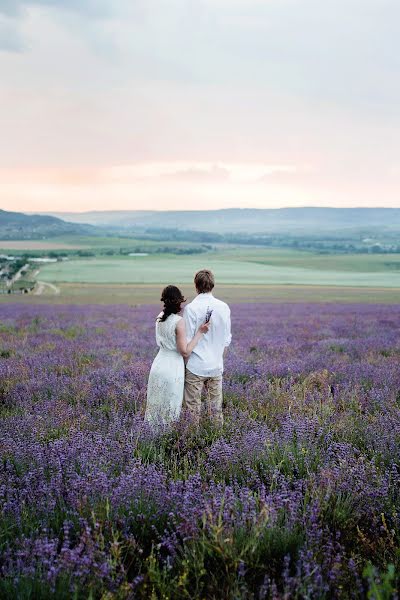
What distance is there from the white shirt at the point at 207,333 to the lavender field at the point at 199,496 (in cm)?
62

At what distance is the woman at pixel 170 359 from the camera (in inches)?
191

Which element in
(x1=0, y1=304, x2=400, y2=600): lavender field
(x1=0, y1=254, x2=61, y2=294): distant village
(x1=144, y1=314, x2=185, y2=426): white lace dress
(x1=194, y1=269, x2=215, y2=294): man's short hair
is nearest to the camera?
(x1=0, y1=304, x2=400, y2=600): lavender field

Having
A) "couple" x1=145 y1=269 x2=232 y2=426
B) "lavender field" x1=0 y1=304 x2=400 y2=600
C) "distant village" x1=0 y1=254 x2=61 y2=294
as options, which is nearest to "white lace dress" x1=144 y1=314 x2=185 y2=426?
"couple" x1=145 y1=269 x2=232 y2=426

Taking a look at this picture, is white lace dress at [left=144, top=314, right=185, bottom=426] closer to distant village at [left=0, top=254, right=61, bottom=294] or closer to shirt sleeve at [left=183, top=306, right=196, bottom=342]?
shirt sleeve at [left=183, top=306, right=196, bottom=342]

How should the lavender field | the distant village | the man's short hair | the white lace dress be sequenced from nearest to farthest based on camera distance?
the lavender field
the white lace dress
the man's short hair
the distant village

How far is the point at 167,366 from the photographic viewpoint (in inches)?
196

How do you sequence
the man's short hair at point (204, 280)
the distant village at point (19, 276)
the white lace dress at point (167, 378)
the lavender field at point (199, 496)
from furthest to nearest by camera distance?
1. the distant village at point (19, 276)
2. the man's short hair at point (204, 280)
3. the white lace dress at point (167, 378)
4. the lavender field at point (199, 496)

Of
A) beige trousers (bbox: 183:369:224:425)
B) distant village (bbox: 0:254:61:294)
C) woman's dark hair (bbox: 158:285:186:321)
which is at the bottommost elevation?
distant village (bbox: 0:254:61:294)

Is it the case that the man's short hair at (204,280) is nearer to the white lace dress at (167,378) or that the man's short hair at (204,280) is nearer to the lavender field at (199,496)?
the white lace dress at (167,378)

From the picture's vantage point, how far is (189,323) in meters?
5.16

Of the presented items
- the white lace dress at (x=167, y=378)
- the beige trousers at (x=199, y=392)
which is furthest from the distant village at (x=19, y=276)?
the white lace dress at (x=167, y=378)

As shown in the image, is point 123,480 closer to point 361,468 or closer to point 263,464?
point 263,464

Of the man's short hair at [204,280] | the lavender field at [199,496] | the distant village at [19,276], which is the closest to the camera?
the lavender field at [199,496]

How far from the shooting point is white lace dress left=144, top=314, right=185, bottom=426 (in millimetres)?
4835
